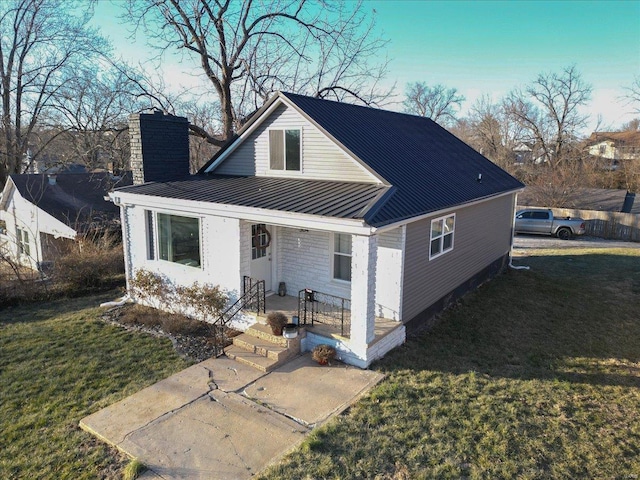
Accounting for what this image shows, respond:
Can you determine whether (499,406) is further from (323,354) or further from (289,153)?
(289,153)

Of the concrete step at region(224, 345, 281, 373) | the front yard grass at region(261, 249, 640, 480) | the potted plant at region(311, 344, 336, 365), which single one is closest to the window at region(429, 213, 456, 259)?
the front yard grass at region(261, 249, 640, 480)

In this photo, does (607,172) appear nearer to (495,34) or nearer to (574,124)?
(574,124)

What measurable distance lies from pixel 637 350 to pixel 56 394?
460 inches

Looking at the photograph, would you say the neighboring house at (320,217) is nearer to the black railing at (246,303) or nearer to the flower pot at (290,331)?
the black railing at (246,303)

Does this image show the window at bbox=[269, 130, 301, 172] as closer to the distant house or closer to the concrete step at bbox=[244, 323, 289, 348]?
the concrete step at bbox=[244, 323, 289, 348]

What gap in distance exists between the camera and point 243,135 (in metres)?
11.5

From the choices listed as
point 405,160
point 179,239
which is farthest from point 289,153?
point 179,239

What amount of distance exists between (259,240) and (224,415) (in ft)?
15.0

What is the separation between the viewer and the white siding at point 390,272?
8773mm

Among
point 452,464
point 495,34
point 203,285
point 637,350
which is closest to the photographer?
point 452,464

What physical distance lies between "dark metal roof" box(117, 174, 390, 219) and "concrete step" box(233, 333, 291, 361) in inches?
106

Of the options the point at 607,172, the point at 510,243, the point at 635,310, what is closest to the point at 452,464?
the point at 635,310

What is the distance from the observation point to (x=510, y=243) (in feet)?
53.8

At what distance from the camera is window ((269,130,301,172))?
1081cm
